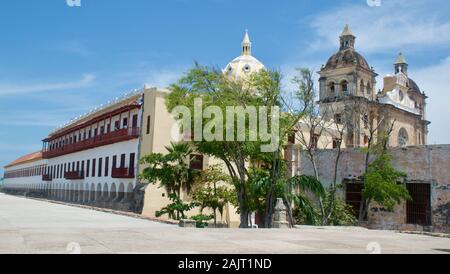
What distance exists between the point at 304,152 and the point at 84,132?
914 inches

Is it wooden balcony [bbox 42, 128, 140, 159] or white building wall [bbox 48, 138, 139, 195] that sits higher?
wooden balcony [bbox 42, 128, 140, 159]

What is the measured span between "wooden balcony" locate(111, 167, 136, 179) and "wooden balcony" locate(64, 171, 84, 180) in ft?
30.0

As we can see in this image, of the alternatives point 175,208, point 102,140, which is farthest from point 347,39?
point 175,208

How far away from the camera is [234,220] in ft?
101

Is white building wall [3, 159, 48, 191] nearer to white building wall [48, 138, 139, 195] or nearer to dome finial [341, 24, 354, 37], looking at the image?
white building wall [48, 138, 139, 195]

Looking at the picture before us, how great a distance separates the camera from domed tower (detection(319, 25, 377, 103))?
48.8 m

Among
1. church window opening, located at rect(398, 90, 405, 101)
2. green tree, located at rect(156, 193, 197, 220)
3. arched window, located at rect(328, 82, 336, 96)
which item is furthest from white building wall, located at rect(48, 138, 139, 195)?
church window opening, located at rect(398, 90, 405, 101)

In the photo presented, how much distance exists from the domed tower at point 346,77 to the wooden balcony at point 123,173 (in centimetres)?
2543

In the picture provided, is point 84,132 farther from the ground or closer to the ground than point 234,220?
farther from the ground

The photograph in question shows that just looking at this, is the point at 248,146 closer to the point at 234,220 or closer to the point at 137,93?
the point at 234,220

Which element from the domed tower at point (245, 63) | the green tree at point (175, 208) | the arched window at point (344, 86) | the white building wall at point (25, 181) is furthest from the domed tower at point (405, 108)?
the white building wall at point (25, 181)

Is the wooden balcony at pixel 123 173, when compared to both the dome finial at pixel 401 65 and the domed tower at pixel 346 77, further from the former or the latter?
the dome finial at pixel 401 65

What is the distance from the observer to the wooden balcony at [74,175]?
136ft
